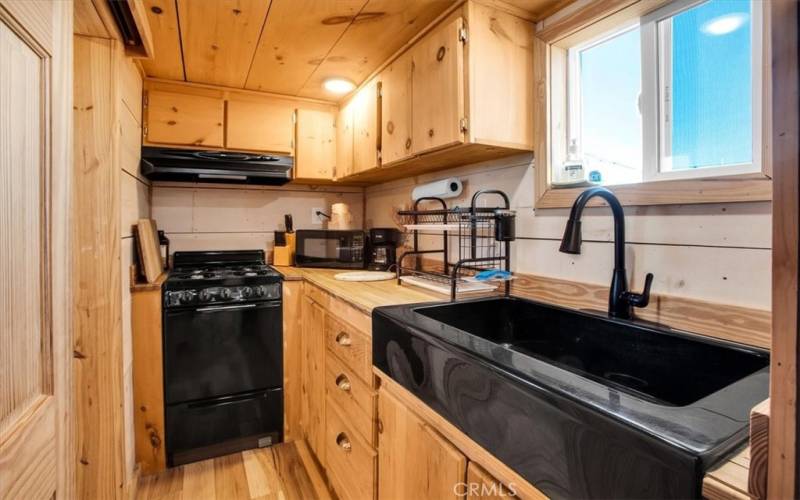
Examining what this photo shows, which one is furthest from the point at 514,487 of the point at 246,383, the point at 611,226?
the point at 246,383

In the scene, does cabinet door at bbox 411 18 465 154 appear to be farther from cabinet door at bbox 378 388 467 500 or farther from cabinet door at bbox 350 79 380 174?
cabinet door at bbox 378 388 467 500

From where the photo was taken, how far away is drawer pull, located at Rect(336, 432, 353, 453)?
5.03ft

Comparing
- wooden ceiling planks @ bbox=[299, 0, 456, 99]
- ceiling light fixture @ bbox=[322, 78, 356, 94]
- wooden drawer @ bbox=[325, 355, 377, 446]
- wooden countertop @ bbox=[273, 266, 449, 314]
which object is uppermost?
ceiling light fixture @ bbox=[322, 78, 356, 94]

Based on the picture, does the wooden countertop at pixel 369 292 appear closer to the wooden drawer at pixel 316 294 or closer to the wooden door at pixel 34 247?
the wooden drawer at pixel 316 294

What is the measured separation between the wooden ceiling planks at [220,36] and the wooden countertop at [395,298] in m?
1.16

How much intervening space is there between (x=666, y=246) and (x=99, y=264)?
6.26 feet

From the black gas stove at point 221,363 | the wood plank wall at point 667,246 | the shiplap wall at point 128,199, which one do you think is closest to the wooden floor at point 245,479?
the black gas stove at point 221,363

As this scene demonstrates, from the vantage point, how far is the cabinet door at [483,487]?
78 cm

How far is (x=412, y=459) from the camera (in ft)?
3.53

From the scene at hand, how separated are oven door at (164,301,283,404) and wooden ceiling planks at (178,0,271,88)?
50.0 inches

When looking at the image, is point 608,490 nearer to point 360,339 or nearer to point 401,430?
point 401,430

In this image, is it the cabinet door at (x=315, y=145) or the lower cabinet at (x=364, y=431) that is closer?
the lower cabinet at (x=364, y=431)

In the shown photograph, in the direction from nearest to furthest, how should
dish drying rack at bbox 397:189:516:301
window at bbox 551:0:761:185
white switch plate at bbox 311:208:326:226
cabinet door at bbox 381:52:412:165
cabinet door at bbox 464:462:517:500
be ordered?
cabinet door at bbox 464:462:517:500
window at bbox 551:0:761:185
dish drying rack at bbox 397:189:516:301
cabinet door at bbox 381:52:412:165
white switch plate at bbox 311:208:326:226

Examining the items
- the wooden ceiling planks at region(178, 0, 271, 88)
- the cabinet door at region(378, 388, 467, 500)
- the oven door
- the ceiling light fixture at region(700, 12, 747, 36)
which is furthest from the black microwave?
the ceiling light fixture at region(700, 12, 747, 36)
